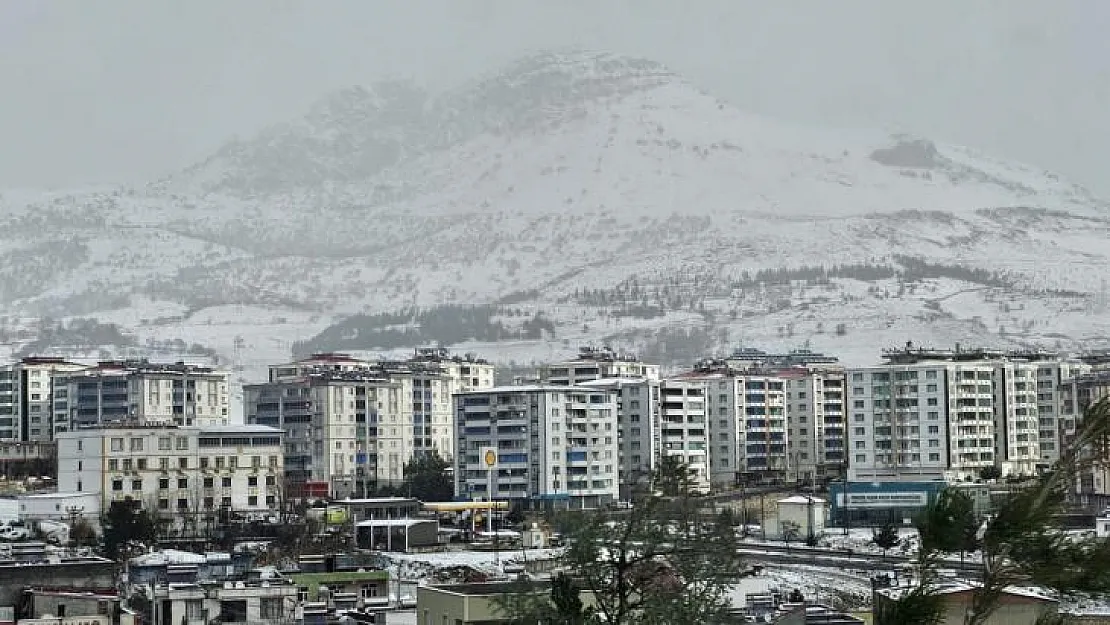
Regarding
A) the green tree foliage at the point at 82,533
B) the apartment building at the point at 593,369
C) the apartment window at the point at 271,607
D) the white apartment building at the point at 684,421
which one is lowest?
the green tree foliage at the point at 82,533

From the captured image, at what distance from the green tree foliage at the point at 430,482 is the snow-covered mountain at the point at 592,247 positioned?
40.1m

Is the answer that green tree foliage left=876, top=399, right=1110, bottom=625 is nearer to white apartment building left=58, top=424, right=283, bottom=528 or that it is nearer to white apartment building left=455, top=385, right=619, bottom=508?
white apartment building left=58, top=424, right=283, bottom=528

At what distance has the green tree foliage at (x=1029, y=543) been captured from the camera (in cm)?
461

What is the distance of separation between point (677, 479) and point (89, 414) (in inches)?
2056

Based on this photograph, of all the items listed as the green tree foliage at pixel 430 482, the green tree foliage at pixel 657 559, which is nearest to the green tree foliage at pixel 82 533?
the green tree foliage at pixel 430 482

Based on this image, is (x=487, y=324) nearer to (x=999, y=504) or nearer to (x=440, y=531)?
(x=440, y=531)

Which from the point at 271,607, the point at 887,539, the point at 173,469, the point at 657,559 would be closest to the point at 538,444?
the point at 173,469

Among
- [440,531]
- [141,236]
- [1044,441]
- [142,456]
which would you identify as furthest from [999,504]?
[141,236]

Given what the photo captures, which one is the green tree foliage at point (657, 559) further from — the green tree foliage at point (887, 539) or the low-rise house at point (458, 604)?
the green tree foliage at point (887, 539)

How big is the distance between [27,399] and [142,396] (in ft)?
20.0

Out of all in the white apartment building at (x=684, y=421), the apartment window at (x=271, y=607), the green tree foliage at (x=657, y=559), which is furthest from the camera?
the white apartment building at (x=684, y=421)

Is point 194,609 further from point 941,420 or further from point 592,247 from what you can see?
point 592,247

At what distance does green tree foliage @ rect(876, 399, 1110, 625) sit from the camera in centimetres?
461

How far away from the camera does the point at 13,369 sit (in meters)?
64.2
